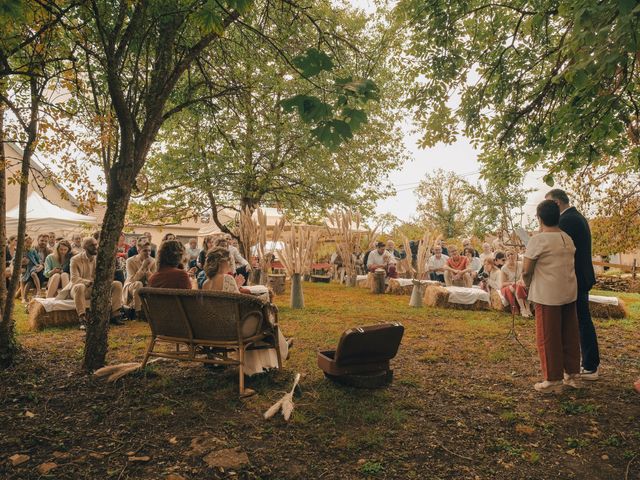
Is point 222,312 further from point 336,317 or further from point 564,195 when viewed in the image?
point 336,317

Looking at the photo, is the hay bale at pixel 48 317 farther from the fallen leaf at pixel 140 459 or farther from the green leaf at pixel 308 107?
the green leaf at pixel 308 107

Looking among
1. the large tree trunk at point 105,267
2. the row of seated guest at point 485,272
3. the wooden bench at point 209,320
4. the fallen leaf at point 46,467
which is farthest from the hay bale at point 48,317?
the row of seated guest at point 485,272

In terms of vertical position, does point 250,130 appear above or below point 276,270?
above

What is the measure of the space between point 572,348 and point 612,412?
59cm

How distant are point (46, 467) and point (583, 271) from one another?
14.8ft

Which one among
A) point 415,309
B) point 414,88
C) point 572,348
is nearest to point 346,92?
point 572,348

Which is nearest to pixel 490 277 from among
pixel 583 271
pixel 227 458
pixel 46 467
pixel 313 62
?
pixel 583 271

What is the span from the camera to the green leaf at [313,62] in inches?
92.6

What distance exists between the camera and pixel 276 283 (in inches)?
468

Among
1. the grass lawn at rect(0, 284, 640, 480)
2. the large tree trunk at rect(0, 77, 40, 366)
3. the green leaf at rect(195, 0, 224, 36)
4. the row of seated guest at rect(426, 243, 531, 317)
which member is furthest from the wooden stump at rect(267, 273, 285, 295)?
the green leaf at rect(195, 0, 224, 36)

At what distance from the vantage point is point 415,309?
935 centimetres

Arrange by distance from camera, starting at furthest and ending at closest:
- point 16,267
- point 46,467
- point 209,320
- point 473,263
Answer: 1. point 473,263
2. point 16,267
3. point 209,320
4. point 46,467

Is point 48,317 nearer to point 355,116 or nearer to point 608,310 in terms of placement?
point 355,116

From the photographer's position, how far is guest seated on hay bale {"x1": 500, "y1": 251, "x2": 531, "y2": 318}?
28.1ft
